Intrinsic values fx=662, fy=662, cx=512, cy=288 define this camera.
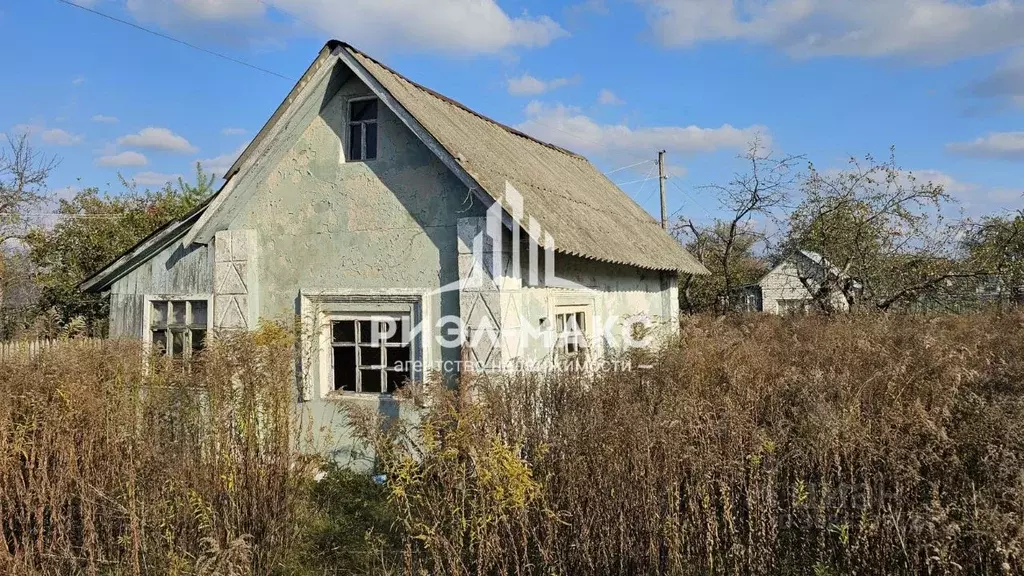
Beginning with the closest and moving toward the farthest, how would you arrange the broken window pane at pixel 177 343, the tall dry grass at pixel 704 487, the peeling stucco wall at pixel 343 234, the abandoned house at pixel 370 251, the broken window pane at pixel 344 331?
the tall dry grass at pixel 704 487, the abandoned house at pixel 370 251, the peeling stucco wall at pixel 343 234, the broken window pane at pixel 344 331, the broken window pane at pixel 177 343

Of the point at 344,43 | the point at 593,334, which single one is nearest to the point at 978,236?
the point at 593,334

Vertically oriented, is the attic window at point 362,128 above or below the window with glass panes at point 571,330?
above

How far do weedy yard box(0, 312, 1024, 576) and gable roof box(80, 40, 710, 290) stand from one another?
2432mm

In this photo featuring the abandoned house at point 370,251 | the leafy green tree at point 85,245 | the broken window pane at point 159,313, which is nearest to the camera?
the abandoned house at point 370,251

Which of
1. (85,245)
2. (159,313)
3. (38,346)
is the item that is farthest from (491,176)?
(85,245)

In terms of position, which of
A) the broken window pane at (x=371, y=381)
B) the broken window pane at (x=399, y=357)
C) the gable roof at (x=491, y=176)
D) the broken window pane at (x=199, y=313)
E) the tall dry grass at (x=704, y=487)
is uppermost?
the gable roof at (x=491, y=176)

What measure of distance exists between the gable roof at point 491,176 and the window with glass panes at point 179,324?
75 centimetres

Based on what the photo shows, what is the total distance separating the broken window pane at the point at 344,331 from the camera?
7867mm

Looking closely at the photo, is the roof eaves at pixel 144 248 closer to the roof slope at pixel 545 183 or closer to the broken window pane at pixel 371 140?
the broken window pane at pixel 371 140

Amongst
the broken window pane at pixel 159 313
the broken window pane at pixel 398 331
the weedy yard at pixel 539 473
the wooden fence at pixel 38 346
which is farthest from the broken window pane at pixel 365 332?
the broken window pane at pixel 159 313

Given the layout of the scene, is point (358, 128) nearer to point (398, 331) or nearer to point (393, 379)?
point (398, 331)

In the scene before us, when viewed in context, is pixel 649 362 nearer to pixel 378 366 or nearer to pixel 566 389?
pixel 566 389

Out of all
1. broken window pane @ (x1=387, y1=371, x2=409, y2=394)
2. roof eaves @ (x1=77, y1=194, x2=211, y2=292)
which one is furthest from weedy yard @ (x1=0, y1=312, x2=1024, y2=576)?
roof eaves @ (x1=77, y1=194, x2=211, y2=292)

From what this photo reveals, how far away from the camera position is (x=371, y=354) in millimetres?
7758
